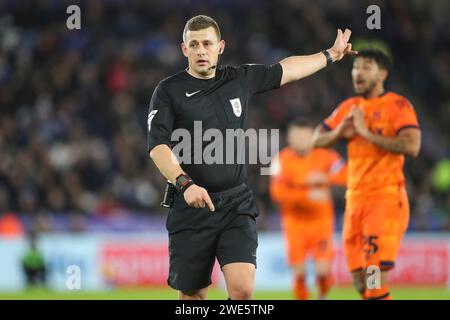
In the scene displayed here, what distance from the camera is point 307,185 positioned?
11.8 metres

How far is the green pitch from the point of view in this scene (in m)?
12.4

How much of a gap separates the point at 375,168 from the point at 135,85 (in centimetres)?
1105

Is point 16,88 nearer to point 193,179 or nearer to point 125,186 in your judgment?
point 125,186

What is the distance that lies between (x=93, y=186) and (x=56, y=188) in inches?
34.0

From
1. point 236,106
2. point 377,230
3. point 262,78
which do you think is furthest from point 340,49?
point 377,230

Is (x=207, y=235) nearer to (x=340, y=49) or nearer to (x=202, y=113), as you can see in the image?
(x=202, y=113)

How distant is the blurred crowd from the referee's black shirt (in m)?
8.90

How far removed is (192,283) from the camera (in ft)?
20.4

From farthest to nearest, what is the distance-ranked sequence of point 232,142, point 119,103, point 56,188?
point 119,103 → point 56,188 → point 232,142

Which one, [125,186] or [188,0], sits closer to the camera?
[125,186]

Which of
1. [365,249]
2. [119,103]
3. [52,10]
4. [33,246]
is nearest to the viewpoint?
[365,249]

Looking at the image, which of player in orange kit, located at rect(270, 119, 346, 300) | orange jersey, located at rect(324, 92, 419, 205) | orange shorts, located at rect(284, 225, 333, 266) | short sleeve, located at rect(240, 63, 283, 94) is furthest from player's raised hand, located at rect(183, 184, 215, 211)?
orange shorts, located at rect(284, 225, 333, 266)

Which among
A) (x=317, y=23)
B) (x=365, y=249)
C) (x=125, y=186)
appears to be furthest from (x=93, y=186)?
(x=365, y=249)

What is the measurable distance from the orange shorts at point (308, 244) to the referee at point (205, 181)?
5.30m
